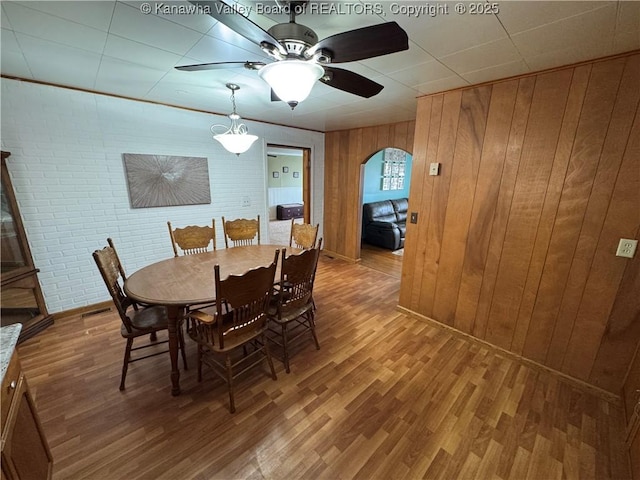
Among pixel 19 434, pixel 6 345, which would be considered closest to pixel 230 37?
pixel 6 345

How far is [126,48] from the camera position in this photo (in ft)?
5.35

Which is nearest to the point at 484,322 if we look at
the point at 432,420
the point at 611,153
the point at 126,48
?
the point at 432,420

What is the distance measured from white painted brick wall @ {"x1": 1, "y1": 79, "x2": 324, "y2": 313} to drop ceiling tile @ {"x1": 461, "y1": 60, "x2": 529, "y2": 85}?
8.35ft

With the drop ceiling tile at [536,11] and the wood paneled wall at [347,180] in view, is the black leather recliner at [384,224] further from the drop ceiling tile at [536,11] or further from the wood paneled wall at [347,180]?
the drop ceiling tile at [536,11]

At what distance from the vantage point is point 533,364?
213cm

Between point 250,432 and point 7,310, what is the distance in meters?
2.52

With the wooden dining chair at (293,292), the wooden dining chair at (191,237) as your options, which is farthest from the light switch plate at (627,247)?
the wooden dining chair at (191,237)

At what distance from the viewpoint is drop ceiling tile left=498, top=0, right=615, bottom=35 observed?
1.14m

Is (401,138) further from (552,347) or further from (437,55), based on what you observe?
(552,347)

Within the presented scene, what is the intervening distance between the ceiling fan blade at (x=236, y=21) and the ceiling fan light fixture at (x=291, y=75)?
9 centimetres

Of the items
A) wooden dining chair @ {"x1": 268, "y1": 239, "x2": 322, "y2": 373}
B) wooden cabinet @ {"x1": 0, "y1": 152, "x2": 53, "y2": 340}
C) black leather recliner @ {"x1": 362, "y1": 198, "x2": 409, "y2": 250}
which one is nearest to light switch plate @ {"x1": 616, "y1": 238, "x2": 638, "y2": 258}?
wooden dining chair @ {"x1": 268, "y1": 239, "x2": 322, "y2": 373}

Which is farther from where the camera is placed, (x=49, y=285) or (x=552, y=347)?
(x=49, y=285)

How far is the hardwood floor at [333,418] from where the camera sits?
140 cm

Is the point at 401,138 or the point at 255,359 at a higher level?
the point at 401,138
